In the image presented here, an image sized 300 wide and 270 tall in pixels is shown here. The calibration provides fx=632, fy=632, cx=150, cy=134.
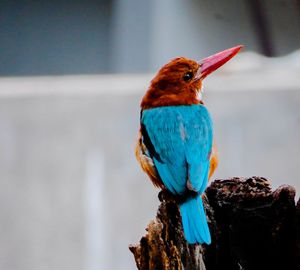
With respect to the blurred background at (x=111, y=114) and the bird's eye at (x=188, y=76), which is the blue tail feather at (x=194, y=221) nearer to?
the bird's eye at (x=188, y=76)

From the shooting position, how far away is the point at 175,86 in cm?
123

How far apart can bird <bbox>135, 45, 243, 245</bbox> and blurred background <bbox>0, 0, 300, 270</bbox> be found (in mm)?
308

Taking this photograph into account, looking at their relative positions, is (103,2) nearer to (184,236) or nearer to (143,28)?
(143,28)

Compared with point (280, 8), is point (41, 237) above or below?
below

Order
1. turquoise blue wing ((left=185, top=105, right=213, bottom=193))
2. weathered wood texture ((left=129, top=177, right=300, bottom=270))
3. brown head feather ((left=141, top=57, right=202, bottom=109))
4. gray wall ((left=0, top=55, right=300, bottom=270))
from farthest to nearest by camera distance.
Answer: gray wall ((left=0, top=55, right=300, bottom=270)) < brown head feather ((left=141, top=57, right=202, bottom=109)) < turquoise blue wing ((left=185, top=105, right=213, bottom=193)) < weathered wood texture ((left=129, top=177, right=300, bottom=270))

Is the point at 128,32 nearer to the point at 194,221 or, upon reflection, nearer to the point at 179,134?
the point at 179,134

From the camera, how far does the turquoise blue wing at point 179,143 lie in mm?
1088

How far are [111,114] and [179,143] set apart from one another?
448mm

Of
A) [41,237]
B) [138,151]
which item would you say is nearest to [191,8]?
[138,151]

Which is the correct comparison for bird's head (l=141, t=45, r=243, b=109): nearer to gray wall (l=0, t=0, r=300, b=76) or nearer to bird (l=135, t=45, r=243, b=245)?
bird (l=135, t=45, r=243, b=245)

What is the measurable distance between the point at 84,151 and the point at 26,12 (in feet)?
1.31

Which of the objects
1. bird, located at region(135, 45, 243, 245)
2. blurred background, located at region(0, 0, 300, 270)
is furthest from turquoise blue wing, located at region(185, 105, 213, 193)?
blurred background, located at region(0, 0, 300, 270)

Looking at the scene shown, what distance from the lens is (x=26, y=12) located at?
5.41ft

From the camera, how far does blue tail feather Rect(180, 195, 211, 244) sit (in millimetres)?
985
